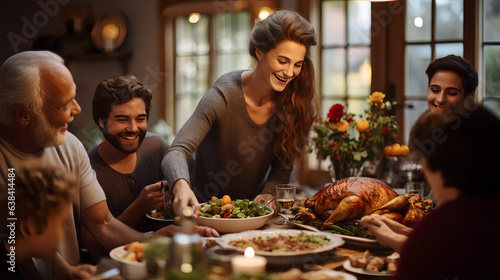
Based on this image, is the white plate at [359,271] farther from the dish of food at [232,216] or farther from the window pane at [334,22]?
the window pane at [334,22]

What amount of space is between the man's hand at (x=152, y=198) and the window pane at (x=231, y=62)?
11.7 feet

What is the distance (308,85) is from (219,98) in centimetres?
42

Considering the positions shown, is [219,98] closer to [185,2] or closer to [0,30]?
[0,30]

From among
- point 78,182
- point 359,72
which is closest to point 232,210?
point 78,182

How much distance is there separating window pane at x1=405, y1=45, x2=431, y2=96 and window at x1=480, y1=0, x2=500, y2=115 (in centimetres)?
45

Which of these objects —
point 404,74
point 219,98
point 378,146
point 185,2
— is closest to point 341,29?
point 404,74

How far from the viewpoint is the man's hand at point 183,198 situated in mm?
1708

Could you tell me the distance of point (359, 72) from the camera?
15.7 feet

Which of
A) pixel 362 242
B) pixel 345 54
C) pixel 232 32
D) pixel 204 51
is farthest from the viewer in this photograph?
pixel 204 51

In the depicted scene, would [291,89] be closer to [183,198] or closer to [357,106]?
[183,198]

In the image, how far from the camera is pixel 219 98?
2.24 meters

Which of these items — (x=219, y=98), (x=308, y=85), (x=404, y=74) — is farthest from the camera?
(x=404, y=74)

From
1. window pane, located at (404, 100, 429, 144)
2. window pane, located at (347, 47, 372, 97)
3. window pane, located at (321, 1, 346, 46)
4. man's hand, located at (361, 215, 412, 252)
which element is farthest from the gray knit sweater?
window pane, located at (321, 1, 346, 46)

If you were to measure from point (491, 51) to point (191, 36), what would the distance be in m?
2.98
